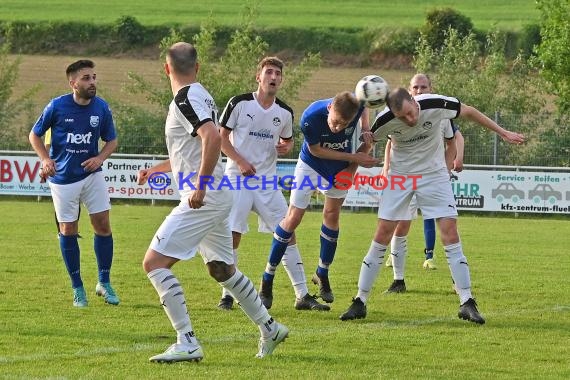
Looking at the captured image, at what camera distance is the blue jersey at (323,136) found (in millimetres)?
9852

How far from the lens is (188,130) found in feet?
23.9

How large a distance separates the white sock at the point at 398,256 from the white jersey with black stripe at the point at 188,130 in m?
4.28

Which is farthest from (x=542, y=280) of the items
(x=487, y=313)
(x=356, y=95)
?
(x=356, y=95)

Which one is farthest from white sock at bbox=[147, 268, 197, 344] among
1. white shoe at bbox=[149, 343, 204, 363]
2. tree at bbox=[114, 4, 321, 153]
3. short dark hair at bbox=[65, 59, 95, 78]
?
tree at bbox=[114, 4, 321, 153]

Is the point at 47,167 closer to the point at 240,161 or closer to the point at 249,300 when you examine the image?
the point at 240,161

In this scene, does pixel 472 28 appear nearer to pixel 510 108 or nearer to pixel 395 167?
pixel 510 108

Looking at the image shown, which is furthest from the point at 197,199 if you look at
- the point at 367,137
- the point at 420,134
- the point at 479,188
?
the point at 479,188

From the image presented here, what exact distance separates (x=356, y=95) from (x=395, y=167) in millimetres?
1079

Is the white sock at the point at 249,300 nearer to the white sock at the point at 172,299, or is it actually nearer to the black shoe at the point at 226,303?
the white sock at the point at 172,299

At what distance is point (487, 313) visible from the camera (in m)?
9.89

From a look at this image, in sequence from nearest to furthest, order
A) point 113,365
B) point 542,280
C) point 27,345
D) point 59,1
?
1. point 113,365
2. point 27,345
3. point 542,280
4. point 59,1

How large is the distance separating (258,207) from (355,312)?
1472 millimetres

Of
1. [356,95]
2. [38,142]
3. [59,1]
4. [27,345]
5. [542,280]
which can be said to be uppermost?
[356,95]

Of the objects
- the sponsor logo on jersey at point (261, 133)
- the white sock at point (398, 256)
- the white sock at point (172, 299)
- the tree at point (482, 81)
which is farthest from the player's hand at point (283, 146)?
the tree at point (482, 81)
